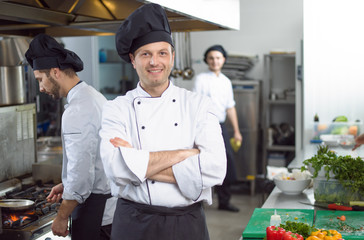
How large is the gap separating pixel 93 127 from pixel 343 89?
2.93m

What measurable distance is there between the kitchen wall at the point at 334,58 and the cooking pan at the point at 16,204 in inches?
117

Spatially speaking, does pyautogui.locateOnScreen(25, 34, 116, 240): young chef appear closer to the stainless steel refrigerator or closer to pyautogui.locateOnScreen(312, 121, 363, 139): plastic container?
pyautogui.locateOnScreen(312, 121, 363, 139): plastic container

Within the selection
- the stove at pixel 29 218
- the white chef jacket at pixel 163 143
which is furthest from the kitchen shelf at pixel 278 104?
the white chef jacket at pixel 163 143

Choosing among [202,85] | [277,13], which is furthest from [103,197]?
[277,13]

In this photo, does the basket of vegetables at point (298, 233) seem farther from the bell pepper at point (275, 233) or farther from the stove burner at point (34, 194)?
the stove burner at point (34, 194)

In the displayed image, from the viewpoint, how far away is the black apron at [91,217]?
2.44 metres

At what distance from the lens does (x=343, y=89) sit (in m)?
4.50

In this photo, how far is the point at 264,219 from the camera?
2.41 m

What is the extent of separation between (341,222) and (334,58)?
2.42 m

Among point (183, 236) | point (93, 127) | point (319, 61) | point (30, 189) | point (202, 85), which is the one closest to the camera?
point (183, 236)

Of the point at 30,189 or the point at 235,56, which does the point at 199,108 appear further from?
the point at 235,56

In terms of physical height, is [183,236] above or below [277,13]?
below

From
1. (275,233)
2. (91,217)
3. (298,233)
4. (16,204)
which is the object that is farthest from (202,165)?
(16,204)

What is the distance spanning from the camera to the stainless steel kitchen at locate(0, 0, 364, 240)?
96.4 inches
